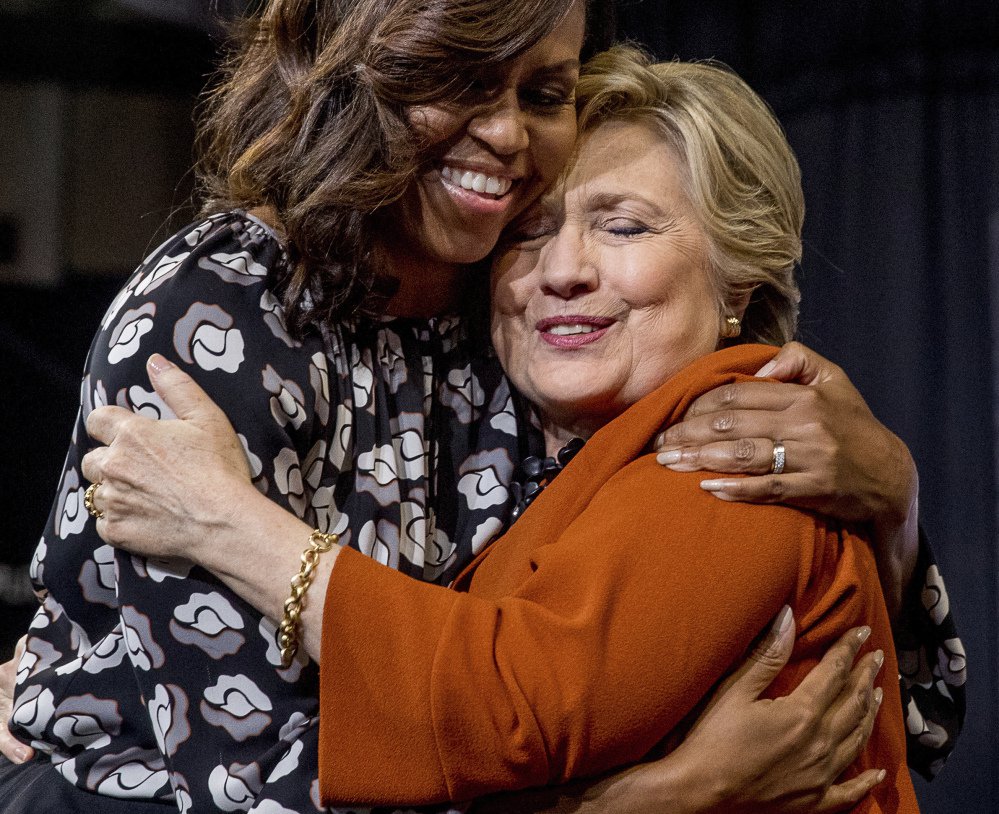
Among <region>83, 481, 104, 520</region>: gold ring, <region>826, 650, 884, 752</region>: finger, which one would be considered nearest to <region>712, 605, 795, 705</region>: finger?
<region>826, 650, 884, 752</region>: finger

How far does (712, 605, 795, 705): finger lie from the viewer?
150cm

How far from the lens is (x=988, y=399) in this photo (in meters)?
4.08

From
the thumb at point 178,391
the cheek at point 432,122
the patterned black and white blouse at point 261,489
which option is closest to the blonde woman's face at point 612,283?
the patterned black and white blouse at point 261,489

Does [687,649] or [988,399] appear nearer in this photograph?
[687,649]

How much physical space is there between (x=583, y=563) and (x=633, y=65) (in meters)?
0.91

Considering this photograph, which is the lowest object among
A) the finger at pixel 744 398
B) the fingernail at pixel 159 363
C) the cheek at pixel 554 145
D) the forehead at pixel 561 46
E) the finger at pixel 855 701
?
the finger at pixel 855 701

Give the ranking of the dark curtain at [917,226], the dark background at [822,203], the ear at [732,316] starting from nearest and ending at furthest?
the ear at [732,316] → the dark background at [822,203] → the dark curtain at [917,226]

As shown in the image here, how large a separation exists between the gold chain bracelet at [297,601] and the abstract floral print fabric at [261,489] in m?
0.02

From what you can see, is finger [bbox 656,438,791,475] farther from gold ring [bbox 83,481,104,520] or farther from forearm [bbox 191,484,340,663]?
gold ring [bbox 83,481,104,520]

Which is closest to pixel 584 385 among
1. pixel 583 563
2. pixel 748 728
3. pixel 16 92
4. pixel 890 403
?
pixel 583 563

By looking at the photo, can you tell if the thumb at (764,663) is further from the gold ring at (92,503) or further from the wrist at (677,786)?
the gold ring at (92,503)

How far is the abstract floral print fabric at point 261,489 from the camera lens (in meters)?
1.45

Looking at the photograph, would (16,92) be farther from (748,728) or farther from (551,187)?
(748,728)

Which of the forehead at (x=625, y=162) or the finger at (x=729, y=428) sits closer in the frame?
the finger at (x=729, y=428)
